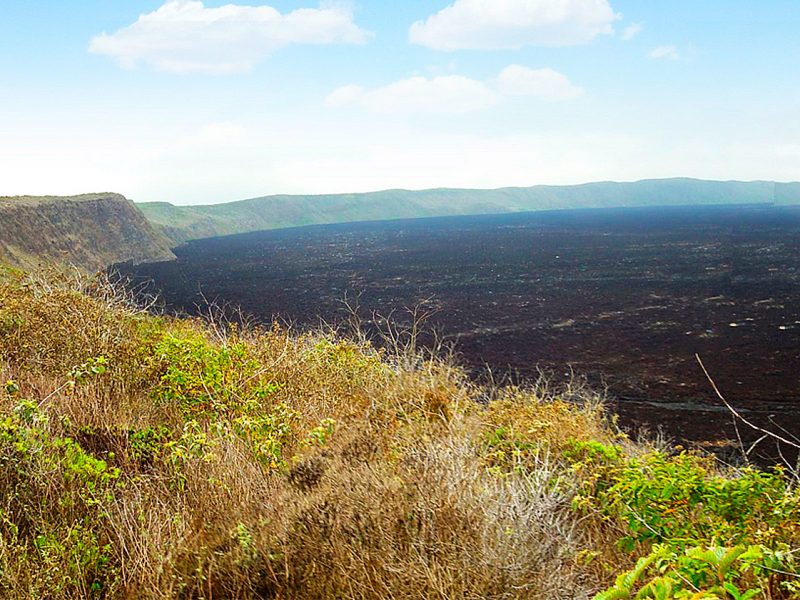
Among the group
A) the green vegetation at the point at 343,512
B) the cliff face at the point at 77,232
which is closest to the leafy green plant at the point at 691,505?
the green vegetation at the point at 343,512

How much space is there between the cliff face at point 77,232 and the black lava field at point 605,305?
22.0 feet

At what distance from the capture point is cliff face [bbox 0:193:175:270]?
177 ft

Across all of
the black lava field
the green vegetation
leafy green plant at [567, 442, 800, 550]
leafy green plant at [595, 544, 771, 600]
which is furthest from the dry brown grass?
the black lava field

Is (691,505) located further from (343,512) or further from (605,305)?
(605,305)

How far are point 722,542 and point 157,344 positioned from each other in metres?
6.25

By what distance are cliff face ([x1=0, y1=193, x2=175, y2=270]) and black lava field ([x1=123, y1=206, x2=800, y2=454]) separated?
22.0 feet

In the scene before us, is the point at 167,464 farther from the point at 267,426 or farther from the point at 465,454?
the point at 465,454

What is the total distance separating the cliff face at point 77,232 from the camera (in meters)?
54.1

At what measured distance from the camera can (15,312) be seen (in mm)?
7734

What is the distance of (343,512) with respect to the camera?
350 cm

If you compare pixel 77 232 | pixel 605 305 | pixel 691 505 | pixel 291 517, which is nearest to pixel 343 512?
pixel 291 517

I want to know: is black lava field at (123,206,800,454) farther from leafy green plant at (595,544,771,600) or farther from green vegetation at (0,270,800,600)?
leafy green plant at (595,544,771,600)

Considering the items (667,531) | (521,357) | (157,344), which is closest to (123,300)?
(157,344)

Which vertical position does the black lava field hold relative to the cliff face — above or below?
below
